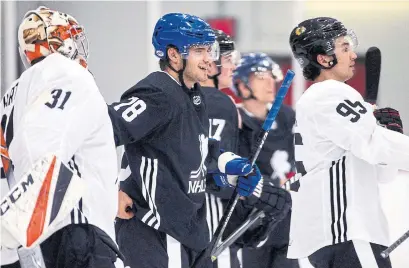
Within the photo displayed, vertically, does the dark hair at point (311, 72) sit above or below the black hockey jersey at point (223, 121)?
above

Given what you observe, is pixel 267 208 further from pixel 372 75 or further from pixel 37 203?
pixel 37 203

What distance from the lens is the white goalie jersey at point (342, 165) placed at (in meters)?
3.52

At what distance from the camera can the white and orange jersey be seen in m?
2.86

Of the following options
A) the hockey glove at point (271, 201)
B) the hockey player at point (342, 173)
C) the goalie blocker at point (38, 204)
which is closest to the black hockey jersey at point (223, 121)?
the hockey glove at point (271, 201)

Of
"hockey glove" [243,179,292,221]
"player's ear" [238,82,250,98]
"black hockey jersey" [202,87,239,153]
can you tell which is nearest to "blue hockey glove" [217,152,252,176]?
"hockey glove" [243,179,292,221]

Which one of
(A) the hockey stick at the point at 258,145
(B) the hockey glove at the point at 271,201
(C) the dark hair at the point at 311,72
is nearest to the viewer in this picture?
(A) the hockey stick at the point at 258,145

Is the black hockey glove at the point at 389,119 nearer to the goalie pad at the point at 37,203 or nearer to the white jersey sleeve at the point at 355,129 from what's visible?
the white jersey sleeve at the point at 355,129

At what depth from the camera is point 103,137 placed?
3031 millimetres

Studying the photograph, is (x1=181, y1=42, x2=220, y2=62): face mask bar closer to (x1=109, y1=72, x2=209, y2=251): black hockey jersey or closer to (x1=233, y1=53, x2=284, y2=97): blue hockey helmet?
(x1=109, y1=72, x2=209, y2=251): black hockey jersey

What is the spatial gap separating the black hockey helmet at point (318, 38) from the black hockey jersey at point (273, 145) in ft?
3.83

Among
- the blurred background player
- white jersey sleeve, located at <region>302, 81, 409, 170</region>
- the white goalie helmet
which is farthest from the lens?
the blurred background player

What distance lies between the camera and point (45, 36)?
3141 mm

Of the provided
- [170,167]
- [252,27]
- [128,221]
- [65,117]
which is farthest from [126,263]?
[252,27]

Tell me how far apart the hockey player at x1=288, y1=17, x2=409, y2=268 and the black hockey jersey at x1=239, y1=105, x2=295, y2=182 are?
1314 mm
